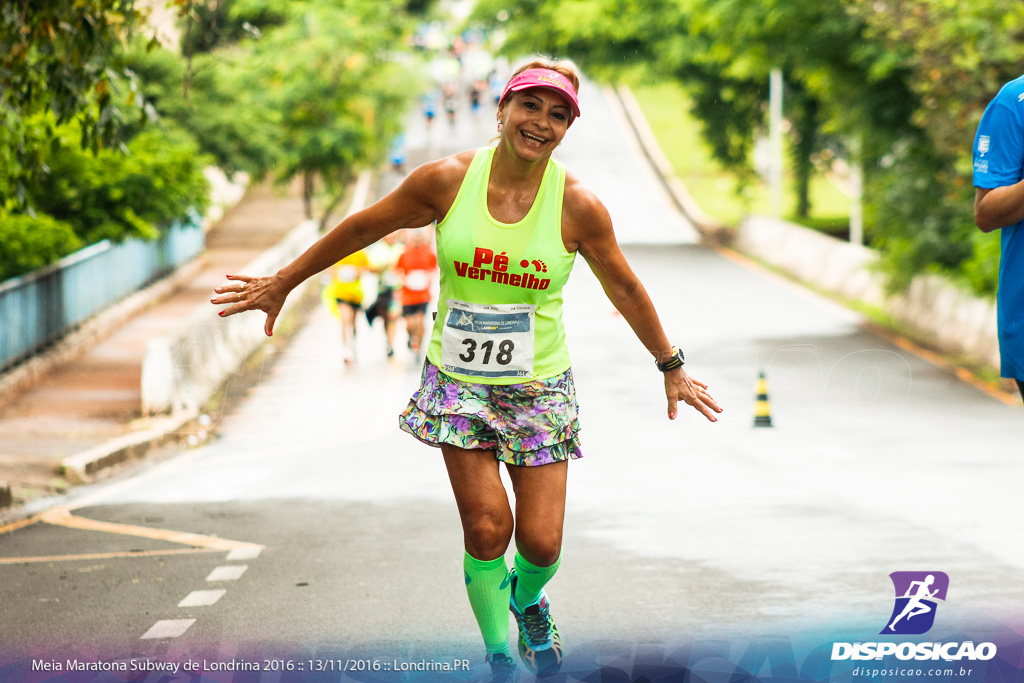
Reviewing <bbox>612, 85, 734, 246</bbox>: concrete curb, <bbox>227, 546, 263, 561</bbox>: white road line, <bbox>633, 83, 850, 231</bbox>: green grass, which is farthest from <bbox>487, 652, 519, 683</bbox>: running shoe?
Result: <bbox>633, 83, 850, 231</bbox>: green grass

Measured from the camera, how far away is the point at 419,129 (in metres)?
59.8

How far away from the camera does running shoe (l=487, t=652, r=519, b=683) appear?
4793mm

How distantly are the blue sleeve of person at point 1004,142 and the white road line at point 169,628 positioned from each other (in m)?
3.55

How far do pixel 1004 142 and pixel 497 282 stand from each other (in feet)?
5.02

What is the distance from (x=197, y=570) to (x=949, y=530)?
3968 mm

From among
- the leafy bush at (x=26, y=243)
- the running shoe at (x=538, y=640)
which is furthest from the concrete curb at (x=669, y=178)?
the running shoe at (x=538, y=640)

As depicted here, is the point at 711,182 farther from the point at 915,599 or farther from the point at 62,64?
the point at 915,599

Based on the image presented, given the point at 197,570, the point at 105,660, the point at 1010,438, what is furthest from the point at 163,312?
the point at 105,660

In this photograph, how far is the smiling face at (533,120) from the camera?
4488mm

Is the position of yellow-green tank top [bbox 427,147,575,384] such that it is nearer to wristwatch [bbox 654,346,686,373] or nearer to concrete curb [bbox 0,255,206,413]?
wristwatch [bbox 654,346,686,373]

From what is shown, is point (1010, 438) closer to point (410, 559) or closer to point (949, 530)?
point (949, 530)

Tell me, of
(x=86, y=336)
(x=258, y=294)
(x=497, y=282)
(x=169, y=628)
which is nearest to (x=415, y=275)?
(x=86, y=336)

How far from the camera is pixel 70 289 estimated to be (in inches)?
720

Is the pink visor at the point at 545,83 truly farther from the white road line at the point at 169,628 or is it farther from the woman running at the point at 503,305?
the white road line at the point at 169,628
